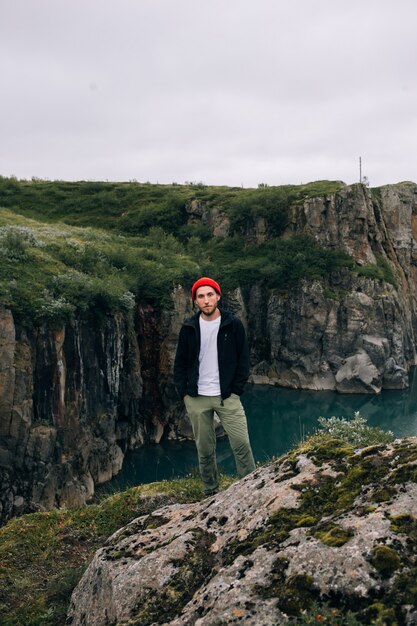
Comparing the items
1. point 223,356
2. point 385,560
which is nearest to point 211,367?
point 223,356

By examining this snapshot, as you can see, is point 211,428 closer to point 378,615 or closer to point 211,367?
point 211,367

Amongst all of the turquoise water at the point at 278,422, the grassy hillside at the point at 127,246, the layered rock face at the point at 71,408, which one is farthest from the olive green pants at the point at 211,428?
the grassy hillside at the point at 127,246

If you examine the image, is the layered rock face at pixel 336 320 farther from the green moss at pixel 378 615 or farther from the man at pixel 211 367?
the green moss at pixel 378 615

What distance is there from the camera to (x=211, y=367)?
25.7 ft

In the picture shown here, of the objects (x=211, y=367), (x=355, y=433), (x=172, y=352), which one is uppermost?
(x=211, y=367)

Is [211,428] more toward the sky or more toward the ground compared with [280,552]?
more toward the sky

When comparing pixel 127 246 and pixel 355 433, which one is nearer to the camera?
pixel 355 433

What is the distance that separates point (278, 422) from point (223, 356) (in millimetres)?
38634

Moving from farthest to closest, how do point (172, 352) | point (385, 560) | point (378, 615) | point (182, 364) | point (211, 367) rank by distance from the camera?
point (172, 352), point (182, 364), point (211, 367), point (385, 560), point (378, 615)

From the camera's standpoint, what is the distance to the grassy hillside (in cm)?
3058

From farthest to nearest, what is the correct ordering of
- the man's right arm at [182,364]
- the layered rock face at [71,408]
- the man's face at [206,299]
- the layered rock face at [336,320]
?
the layered rock face at [336,320]
the layered rock face at [71,408]
the man's right arm at [182,364]
the man's face at [206,299]

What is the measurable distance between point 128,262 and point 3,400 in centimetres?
1843

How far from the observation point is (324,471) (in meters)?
6.00

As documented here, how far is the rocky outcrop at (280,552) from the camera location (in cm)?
434
